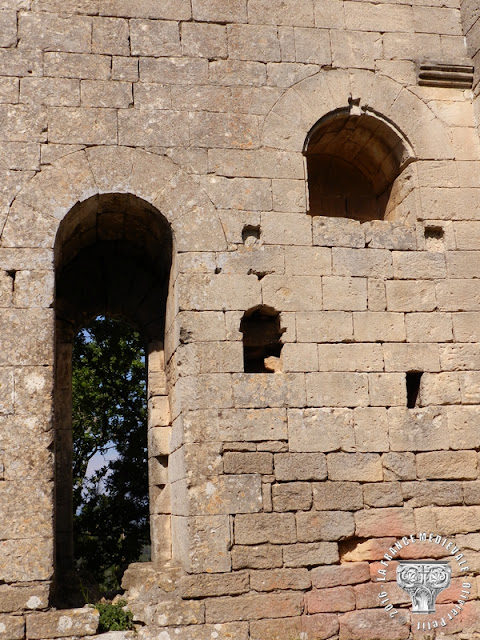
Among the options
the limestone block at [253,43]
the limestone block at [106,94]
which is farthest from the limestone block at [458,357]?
the limestone block at [106,94]

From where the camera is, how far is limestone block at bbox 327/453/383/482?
254 inches

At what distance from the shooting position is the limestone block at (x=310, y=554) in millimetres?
6203

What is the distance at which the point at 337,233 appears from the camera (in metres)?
6.98

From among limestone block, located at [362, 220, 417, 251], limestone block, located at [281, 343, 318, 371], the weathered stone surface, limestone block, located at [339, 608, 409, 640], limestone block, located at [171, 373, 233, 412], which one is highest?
limestone block, located at [362, 220, 417, 251]

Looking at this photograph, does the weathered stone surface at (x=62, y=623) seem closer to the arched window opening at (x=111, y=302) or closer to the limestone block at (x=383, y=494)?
the arched window opening at (x=111, y=302)

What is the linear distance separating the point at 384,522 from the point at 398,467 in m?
0.47

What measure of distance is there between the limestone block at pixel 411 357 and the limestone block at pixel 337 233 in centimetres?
99

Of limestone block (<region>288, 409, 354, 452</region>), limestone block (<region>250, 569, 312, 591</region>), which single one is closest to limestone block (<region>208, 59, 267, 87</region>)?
limestone block (<region>288, 409, 354, 452</region>)

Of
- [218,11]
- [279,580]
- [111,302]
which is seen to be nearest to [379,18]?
[218,11]

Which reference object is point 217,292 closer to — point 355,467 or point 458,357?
point 355,467

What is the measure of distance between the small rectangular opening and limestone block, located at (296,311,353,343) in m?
0.70

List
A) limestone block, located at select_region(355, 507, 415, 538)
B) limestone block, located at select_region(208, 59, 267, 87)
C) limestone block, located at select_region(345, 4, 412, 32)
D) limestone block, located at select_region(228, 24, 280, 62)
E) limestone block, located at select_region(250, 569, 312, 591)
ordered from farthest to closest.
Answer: limestone block, located at select_region(345, 4, 412, 32), limestone block, located at select_region(228, 24, 280, 62), limestone block, located at select_region(208, 59, 267, 87), limestone block, located at select_region(355, 507, 415, 538), limestone block, located at select_region(250, 569, 312, 591)

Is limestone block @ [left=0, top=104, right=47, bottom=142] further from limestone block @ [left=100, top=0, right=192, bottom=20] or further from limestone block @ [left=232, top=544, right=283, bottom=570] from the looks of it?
limestone block @ [left=232, top=544, right=283, bottom=570]

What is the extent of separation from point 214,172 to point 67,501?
3557mm
